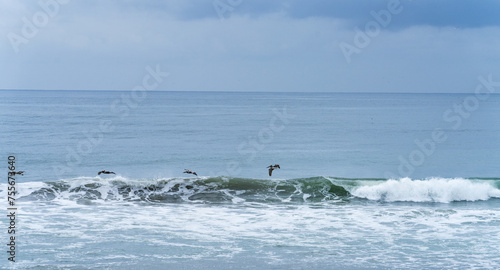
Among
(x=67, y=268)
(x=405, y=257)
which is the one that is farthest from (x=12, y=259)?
(x=405, y=257)

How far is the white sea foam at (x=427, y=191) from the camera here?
99.5 ft

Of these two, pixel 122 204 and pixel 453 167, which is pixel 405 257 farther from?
pixel 453 167

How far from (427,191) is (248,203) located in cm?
1086

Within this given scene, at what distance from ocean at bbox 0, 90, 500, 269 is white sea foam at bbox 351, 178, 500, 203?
0.08 m

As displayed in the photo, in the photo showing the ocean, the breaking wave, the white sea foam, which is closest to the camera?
the ocean

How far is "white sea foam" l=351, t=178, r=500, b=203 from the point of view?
99.5ft

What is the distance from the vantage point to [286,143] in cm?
5403
